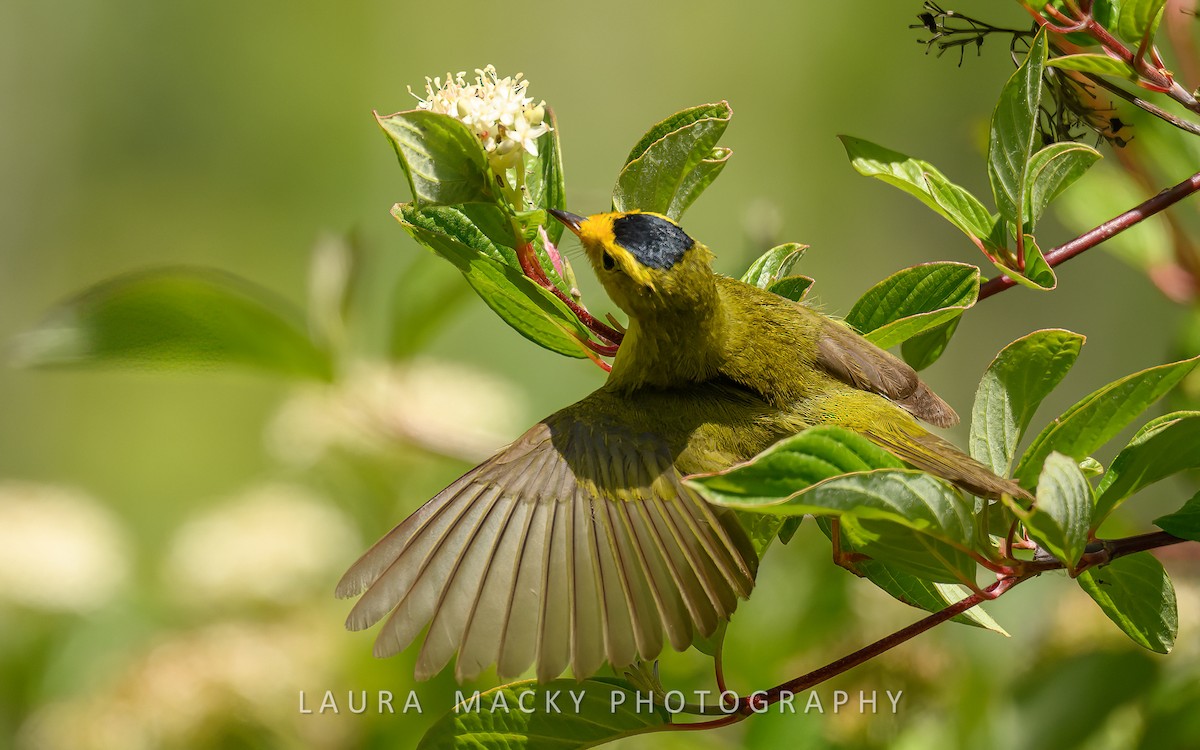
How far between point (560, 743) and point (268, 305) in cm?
71

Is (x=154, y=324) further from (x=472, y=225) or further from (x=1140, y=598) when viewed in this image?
(x=1140, y=598)

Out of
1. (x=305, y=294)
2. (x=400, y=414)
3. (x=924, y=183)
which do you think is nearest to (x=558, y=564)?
(x=924, y=183)

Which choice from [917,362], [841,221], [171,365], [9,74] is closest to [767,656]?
[917,362]

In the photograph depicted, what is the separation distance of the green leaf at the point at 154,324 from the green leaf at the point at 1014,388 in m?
0.85

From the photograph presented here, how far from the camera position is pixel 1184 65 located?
1491 mm

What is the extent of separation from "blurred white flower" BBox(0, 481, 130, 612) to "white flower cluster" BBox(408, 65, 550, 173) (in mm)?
1266

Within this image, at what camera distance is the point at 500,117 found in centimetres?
107

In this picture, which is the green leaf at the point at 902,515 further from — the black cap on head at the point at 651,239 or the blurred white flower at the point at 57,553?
the blurred white flower at the point at 57,553

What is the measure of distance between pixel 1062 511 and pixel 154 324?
3.27 ft

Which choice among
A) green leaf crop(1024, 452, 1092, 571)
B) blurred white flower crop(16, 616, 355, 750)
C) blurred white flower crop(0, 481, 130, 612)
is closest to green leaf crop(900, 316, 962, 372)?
green leaf crop(1024, 452, 1092, 571)

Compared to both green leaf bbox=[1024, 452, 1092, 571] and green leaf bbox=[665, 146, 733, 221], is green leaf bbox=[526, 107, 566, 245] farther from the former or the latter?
green leaf bbox=[1024, 452, 1092, 571]

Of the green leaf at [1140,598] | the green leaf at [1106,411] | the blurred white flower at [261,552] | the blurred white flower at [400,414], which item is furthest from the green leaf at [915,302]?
the blurred white flower at [261,552]

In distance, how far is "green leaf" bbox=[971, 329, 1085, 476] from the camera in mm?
987

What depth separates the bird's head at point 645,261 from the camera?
122cm
